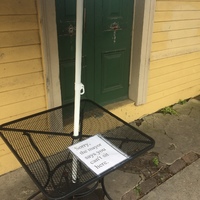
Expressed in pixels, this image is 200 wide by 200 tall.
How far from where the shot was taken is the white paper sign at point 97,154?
130cm

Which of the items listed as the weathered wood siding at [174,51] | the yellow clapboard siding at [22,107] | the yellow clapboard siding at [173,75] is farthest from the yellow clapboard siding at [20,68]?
the yellow clapboard siding at [173,75]

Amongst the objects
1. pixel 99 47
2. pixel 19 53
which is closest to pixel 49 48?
pixel 19 53

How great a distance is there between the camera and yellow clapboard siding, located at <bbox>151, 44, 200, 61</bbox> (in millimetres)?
3223

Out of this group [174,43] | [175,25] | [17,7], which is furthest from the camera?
[174,43]

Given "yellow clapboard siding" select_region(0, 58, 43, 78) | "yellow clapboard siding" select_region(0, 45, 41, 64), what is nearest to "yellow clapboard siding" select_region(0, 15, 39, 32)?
"yellow clapboard siding" select_region(0, 45, 41, 64)

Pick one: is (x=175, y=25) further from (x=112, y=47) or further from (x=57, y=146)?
(x=57, y=146)

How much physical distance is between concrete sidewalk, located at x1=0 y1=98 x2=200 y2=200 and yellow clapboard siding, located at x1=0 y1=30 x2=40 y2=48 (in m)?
1.27

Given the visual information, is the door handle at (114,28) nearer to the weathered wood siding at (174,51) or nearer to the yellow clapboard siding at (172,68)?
the weathered wood siding at (174,51)

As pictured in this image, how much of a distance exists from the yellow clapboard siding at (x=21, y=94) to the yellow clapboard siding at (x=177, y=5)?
1.79 m

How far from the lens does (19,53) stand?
81.6 inches

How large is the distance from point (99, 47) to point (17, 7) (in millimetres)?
1088

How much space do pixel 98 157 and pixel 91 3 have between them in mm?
1795

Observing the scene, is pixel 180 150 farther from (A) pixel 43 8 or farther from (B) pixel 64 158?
(A) pixel 43 8

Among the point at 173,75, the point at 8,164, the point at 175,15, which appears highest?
the point at 175,15
